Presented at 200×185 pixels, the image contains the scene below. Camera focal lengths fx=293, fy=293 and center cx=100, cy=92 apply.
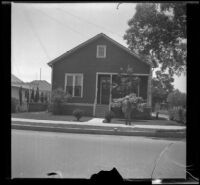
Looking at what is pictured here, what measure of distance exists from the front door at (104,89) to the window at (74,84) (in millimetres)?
586

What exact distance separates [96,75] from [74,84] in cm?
63

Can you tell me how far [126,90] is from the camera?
763 cm

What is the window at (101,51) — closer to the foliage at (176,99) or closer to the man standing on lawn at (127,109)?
the man standing on lawn at (127,109)

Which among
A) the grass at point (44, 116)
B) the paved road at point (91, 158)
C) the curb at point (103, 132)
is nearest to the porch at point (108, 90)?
the grass at point (44, 116)

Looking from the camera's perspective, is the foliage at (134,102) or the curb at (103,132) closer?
the foliage at (134,102)

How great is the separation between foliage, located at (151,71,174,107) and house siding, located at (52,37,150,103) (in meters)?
0.37

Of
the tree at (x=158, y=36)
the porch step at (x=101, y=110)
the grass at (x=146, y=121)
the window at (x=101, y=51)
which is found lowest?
the grass at (x=146, y=121)

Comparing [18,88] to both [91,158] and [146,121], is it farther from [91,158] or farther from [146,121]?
[146,121]

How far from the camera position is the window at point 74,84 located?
7.46 metres

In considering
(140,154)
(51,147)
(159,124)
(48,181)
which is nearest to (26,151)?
(51,147)

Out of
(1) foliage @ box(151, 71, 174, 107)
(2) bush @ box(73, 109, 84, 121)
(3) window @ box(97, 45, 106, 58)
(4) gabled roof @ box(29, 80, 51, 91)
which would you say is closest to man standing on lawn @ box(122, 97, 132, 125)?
(1) foliage @ box(151, 71, 174, 107)

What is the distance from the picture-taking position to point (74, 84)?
7.67 m

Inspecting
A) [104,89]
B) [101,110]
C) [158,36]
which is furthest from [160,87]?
[158,36]
